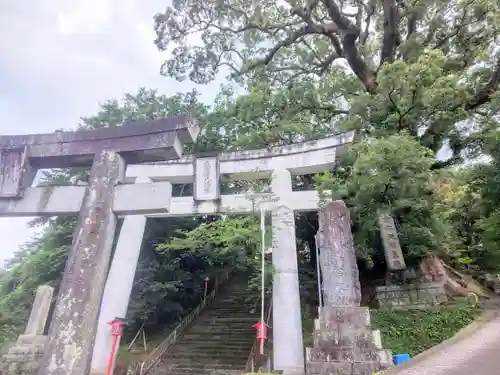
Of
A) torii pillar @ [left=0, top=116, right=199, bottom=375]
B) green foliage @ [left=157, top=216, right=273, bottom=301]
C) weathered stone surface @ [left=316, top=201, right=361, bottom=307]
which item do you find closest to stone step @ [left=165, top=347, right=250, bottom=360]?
green foliage @ [left=157, top=216, right=273, bottom=301]

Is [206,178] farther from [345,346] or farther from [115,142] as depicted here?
[345,346]

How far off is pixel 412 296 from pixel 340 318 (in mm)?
4562

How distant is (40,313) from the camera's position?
9.93 meters

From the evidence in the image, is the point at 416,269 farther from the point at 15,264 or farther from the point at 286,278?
the point at 15,264

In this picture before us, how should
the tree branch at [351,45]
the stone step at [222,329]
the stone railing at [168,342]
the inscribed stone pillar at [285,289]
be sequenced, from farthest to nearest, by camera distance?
1. the tree branch at [351,45]
2. the stone step at [222,329]
3. the stone railing at [168,342]
4. the inscribed stone pillar at [285,289]

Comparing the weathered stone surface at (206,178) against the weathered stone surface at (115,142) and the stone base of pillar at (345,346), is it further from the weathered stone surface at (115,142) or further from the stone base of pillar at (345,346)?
the weathered stone surface at (115,142)

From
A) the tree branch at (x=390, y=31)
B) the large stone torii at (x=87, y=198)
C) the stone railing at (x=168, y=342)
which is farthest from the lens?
the tree branch at (x=390, y=31)

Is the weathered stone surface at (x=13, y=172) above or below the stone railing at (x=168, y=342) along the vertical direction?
above

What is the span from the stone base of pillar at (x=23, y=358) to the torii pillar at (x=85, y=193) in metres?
5.83

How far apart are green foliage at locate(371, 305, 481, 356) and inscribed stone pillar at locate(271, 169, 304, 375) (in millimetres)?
2094

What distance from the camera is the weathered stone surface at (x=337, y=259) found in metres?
6.98

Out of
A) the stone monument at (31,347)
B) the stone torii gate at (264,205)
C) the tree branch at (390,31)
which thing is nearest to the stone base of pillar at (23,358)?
the stone monument at (31,347)

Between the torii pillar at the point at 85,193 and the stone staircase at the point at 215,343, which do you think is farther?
the stone staircase at the point at 215,343

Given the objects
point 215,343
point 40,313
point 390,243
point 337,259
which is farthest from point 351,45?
point 40,313
